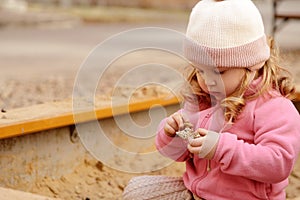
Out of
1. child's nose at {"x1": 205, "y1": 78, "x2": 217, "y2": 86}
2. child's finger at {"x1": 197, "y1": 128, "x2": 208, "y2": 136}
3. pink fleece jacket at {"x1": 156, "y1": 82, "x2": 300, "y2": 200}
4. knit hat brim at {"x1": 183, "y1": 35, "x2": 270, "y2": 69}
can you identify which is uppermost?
knit hat brim at {"x1": 183, "y1": 35, "x2": 270, "y2": 69}

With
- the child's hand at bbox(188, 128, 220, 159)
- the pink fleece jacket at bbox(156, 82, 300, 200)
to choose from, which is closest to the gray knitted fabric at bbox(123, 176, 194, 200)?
the pink fleece jacket at bbox(156, 82, 300, 200)

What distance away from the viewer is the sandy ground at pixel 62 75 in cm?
338

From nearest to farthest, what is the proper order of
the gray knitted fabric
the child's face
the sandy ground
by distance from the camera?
1. the child's face
2. the gray knitted fabric
3. the sandy ground

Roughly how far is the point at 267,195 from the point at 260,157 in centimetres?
23

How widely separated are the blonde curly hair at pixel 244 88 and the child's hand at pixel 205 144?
127 mm

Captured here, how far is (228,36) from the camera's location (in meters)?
2.35

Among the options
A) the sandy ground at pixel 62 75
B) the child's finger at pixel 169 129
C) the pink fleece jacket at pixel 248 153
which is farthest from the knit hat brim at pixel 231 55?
the sandy ground at pixel 62 75

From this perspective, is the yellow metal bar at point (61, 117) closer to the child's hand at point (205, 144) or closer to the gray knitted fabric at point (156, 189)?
the gray knitted fabric at point (156, 189)

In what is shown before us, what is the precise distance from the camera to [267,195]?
246 centimetres

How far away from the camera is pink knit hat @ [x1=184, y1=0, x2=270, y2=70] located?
2.35 m

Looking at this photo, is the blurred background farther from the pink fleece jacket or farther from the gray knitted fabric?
the pink fleece jacket

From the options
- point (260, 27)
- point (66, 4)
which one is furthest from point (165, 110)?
point (66, 4)

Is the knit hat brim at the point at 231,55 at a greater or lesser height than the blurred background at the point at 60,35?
greater

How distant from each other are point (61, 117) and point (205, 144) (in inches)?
42.4
